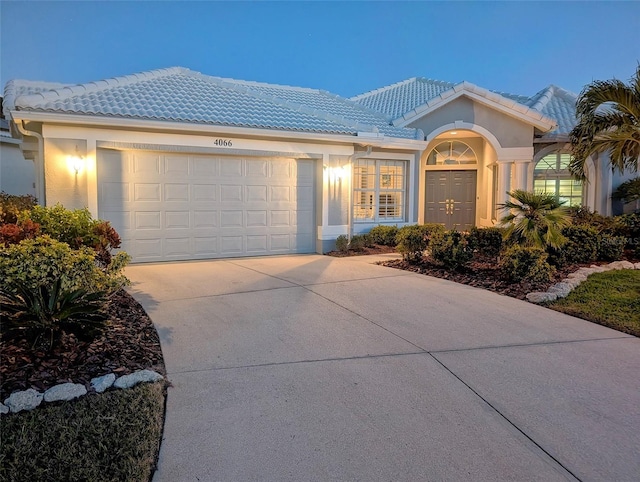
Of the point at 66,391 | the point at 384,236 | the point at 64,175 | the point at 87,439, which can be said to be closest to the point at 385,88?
the point at 384,236

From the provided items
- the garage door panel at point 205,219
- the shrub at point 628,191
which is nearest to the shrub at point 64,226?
the garage door panel at point 205,219

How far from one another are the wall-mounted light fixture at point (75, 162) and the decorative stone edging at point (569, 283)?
29.4 ft

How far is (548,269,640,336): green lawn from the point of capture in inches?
251

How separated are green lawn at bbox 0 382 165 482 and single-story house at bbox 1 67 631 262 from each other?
7.13m

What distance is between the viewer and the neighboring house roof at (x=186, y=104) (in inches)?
375

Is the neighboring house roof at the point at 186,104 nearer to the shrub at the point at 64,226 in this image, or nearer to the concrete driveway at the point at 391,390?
the shrub at the point at 64,226

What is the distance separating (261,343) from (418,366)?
1.75m

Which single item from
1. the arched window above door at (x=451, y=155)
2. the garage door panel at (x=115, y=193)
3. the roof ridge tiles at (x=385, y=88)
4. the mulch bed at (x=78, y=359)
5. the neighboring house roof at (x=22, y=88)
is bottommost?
the mulch bed at (x=78, y=359)

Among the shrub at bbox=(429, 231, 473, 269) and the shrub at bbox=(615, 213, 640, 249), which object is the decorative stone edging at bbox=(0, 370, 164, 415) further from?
the shrub at bbox=(615, 213, 640, 249)

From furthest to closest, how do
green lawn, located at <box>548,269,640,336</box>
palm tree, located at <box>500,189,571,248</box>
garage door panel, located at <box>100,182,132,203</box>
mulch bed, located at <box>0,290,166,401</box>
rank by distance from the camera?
garage door panel, located at <box>100,182,132,203</box> → palm tree, located at <box>500,189,571,248</box> → green lawn, located at <box>548,269,640,336</box> → mulch bed, located at <box>0,290,166,401</box>

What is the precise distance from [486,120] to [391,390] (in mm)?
13757

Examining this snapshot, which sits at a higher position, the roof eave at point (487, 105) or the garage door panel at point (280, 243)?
the roof eave at point (487, 105)

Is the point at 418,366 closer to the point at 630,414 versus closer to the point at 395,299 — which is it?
the point at 630,414

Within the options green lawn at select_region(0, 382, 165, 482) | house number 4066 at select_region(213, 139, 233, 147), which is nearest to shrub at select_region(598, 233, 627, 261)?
house number 4066 at select_region(213, 139, 233, 147)
